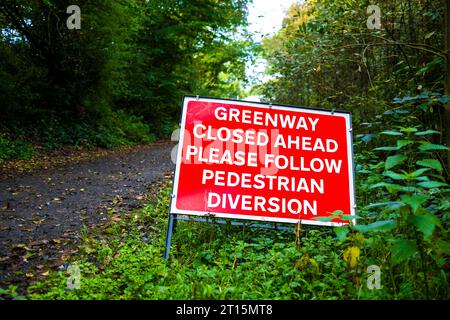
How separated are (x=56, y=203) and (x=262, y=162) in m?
3.54

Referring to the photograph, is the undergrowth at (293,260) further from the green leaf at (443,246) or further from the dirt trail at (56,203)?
the dirt trail at (56,203)

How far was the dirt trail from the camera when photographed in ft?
12.8

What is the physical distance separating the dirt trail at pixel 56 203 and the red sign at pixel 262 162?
1.53 m

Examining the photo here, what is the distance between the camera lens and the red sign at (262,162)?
3.84m

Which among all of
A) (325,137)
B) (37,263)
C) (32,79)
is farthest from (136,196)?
(32,79)

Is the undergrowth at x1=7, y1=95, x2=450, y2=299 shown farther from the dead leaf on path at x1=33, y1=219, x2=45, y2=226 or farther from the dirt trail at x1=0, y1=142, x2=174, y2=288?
the dead leaf on path at x1=33, y1=219, x2=45, y2=226

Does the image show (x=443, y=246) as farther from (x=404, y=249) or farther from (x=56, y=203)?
(x=56, y=203)

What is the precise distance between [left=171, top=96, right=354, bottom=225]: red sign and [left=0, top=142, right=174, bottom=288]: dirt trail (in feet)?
5.01

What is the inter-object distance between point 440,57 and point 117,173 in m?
6.60
